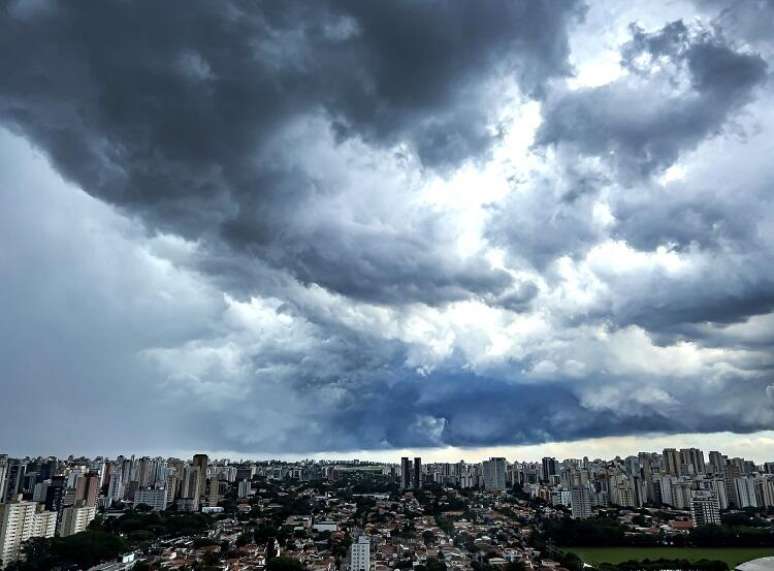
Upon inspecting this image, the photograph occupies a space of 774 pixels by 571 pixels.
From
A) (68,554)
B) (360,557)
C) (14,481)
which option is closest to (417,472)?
(14,481)

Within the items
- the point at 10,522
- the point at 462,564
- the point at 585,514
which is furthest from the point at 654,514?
the point at 10,522

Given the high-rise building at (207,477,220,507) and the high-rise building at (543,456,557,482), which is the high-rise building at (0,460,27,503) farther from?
the high-rise building at (543,456,557,482)

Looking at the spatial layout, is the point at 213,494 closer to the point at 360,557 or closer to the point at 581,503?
the point at 581,503

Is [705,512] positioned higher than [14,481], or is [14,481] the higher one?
[14,481]

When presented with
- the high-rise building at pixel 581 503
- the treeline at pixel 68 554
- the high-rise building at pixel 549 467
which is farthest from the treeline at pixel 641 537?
the high-rise building at pixel 549 467

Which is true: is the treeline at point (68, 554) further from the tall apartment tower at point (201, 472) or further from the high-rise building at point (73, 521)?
the tall apartment tower at point (201, 472)

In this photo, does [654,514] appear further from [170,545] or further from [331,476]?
[331,476]

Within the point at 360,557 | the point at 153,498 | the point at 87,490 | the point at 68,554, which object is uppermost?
the point at 87,490
